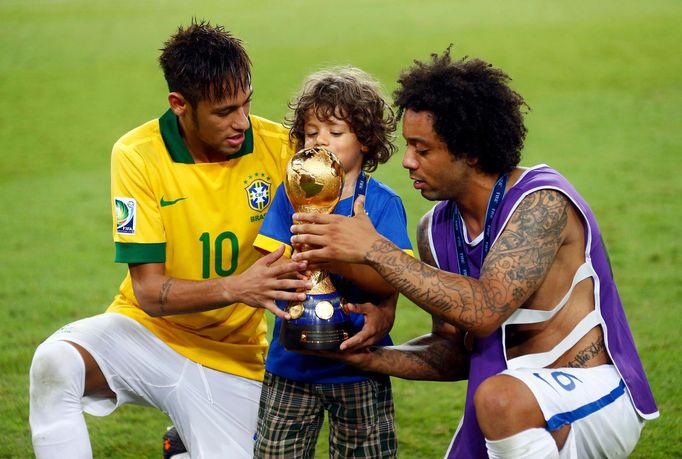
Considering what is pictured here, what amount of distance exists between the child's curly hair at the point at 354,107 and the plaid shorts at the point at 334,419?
83 cm

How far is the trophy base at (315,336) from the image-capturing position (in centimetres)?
340

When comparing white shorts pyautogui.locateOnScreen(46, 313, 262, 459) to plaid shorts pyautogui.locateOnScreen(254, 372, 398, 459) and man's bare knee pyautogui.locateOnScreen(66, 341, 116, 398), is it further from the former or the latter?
plaid shorts pyautogui.locateOnScreen(254, 372, 398, 459)

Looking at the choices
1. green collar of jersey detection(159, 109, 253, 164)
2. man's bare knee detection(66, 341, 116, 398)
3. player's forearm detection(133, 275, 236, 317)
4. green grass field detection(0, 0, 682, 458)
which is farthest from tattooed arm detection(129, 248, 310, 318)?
green grass field detection(0, 0, 682, 458)

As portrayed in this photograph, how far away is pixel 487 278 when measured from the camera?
3.36 metres

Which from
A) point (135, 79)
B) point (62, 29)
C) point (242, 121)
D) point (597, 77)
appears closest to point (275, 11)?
point (62, 29)

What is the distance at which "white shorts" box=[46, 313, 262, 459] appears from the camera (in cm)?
409

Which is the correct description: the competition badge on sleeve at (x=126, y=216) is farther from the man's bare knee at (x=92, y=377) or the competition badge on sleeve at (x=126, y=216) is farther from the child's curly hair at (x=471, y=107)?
the child's curly hair at (x=471, y=107)

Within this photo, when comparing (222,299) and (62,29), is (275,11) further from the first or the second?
(222,299)

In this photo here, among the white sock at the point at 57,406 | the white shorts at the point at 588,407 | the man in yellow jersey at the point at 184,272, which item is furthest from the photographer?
the man in yellow jersey at the point at 184,272

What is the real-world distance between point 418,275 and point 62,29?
1777 centimetres

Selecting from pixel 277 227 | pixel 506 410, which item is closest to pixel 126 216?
pixel 277 227

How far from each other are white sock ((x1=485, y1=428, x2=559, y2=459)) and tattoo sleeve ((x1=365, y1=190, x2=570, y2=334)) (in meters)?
0.35

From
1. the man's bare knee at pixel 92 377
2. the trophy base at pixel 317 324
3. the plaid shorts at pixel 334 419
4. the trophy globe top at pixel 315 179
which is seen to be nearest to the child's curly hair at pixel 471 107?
the trophy globe top at pixel 315 179

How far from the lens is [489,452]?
339 cm
